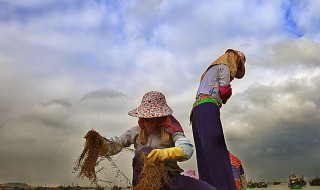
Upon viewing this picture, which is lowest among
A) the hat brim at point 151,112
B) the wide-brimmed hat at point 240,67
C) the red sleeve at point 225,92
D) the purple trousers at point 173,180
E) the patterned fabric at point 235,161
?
the purple trousers at point 173,180

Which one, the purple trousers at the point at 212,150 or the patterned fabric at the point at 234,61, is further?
the patterned fabric at the point at 234,61

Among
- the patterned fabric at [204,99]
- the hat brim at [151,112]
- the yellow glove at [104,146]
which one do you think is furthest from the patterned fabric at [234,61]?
the yellow glove at [104,146]

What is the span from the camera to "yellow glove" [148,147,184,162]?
4.29 m

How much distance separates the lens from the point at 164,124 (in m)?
5.05

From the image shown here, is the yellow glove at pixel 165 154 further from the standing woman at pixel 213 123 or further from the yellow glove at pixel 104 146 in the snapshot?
the standing woman at pixel 213 123

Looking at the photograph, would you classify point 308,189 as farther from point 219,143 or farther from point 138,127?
point 138,127

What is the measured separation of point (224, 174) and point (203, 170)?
0.29 m

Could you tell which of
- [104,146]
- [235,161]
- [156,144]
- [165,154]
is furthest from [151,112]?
[235,161]

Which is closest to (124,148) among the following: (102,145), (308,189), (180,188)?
(102,145)

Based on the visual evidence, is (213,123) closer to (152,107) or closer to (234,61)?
(234,61)

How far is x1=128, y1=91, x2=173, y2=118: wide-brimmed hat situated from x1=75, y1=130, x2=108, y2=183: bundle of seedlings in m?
0.47

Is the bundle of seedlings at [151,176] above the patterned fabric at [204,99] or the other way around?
the other way around

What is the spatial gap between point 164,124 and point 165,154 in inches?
28.4

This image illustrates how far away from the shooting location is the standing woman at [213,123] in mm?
5945
